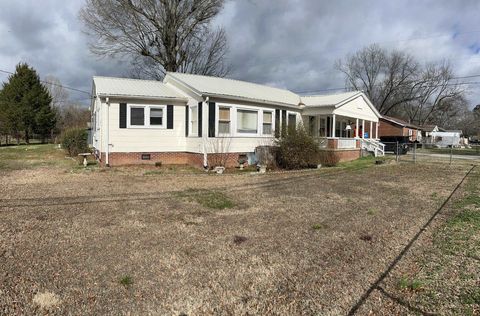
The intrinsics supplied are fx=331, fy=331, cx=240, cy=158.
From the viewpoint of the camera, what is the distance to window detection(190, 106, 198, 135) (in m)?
15.0

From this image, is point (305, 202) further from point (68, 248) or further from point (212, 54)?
point (212, 54)

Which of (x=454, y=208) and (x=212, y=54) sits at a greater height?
(x=212, y=54)

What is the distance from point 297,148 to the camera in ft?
46.8

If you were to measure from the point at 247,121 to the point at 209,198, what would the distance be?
8574 millimetres

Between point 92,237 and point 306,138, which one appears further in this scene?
point 306,138

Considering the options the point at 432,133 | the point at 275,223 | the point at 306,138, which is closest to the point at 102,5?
the point at 306,138

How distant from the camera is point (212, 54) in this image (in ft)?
103

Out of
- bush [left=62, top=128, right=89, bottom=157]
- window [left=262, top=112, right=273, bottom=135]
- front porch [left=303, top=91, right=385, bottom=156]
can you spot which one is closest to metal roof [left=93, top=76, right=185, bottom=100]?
window [left=262, top=112, right=273, bottom=135]

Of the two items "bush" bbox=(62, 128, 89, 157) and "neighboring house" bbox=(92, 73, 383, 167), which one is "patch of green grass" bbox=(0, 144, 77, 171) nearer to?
"bush" bbox=(62, 128, 89, 157)

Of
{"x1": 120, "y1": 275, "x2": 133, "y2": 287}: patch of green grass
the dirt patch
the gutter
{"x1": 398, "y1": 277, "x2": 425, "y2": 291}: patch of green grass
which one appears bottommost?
{"x1": 398, "y1": 277, "x2": 425, "y2": 291}: patch of green grass

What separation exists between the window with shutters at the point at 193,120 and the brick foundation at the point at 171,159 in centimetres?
104

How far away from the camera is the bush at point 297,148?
14227 mm

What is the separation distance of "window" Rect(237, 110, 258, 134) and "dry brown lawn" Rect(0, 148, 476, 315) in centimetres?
704

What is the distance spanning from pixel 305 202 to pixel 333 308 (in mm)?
4631
